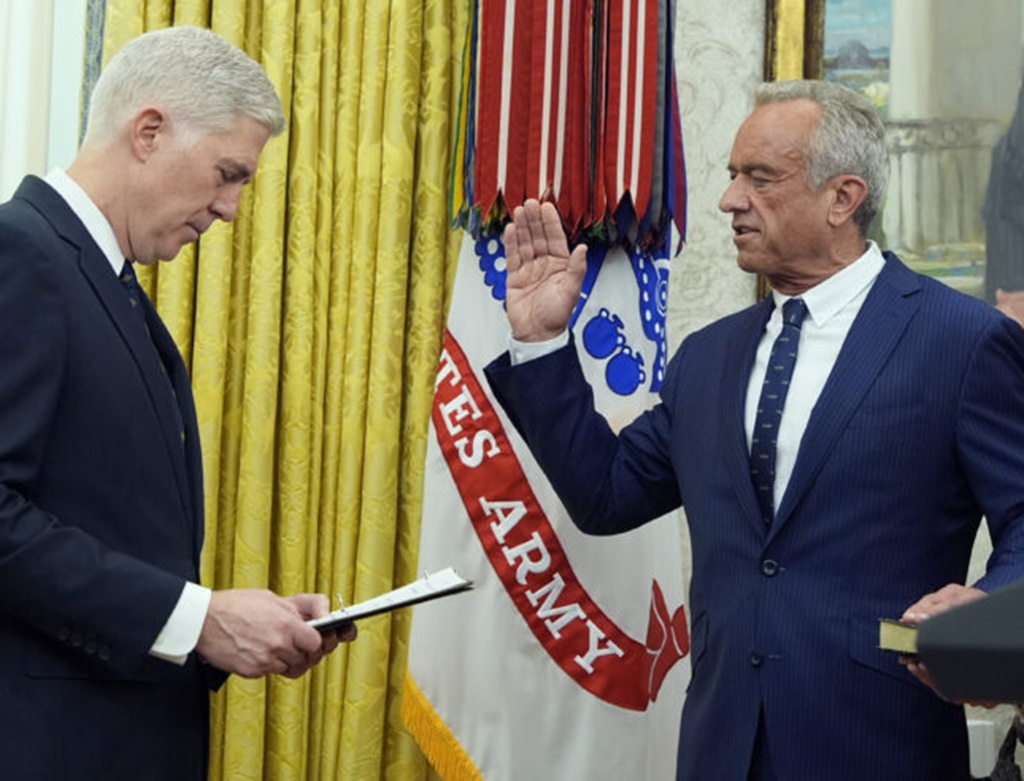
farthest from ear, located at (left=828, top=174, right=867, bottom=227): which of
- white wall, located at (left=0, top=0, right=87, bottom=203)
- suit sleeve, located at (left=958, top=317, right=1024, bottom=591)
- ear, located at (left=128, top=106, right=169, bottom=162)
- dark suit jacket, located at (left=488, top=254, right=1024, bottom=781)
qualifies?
white wall, located at (left=0, top=0, right=87, bottom=203)

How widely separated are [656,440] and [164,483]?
44.3 inches

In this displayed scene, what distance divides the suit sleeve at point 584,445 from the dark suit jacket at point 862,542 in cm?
23

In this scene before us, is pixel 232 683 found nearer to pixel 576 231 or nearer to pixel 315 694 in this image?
pixel 315 694

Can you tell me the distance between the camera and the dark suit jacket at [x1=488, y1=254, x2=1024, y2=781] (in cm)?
245

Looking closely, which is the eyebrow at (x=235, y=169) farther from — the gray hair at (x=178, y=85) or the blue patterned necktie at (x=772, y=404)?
the blue patterned necktie at (x=772, y=404)

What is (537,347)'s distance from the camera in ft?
9.15

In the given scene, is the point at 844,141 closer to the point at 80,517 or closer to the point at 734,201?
the point at 734,201

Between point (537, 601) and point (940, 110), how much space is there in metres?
1.71

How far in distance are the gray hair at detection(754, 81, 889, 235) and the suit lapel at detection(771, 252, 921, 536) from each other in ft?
0.73

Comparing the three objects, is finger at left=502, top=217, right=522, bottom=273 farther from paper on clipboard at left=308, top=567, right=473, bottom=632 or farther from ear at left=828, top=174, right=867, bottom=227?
paper on clipboard at left=308, top=567, right=473, bottom=632

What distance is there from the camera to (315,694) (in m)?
3.82

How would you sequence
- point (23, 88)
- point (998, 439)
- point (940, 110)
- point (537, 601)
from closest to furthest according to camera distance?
1. point (998, 439)
2. point (537, 601)
3. point (23, 88)
4. point (940, 110)

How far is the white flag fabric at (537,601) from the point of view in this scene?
3.43 m

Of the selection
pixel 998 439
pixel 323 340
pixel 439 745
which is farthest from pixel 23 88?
pixel 998 439
